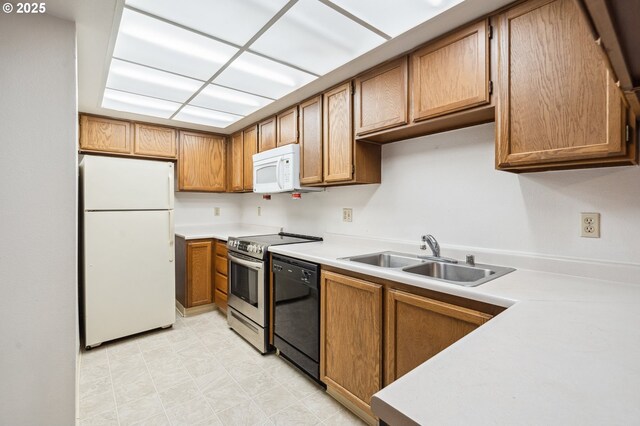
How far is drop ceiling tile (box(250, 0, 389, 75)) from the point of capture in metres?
1.62

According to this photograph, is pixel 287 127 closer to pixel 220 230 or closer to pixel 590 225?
pixel 220 230

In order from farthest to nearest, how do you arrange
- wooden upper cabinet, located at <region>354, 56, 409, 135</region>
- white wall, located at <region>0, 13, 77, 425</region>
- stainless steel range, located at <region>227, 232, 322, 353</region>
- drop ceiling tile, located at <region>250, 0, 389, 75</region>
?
stainless steel range, located at <region>227, 232, 322, 353</region> → wooden upper cabinet, located at <region>354, 56, 409, 135</region> → drop ceiling tile, located at <region>250, 0, 389, 75</region> → white wall, located at <region>0, 13, 77, 425</region>

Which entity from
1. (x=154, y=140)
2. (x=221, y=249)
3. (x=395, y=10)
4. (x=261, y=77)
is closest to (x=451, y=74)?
(x=395, y=10)

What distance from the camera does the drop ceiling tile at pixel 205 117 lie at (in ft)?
Answer: 10.4

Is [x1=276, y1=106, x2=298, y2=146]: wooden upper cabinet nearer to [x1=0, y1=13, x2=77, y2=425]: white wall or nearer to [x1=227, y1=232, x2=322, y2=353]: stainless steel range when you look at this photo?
[x1=227, y1=232, x2=322, y2=353]: stainless steel range

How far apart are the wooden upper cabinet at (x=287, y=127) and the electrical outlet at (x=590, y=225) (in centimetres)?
216

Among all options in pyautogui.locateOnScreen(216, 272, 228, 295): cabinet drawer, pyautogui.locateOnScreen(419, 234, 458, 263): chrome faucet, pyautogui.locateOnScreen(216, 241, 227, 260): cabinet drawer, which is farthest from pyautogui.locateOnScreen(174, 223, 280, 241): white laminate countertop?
pyautogui.locateOnScreen(419, 234, 458, 263): chrome faucet

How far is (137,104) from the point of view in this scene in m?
2.96

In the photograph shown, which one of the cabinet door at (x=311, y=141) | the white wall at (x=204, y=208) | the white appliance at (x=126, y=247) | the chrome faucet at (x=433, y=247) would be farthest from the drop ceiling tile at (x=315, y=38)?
the white wall at (x=204, y=208)

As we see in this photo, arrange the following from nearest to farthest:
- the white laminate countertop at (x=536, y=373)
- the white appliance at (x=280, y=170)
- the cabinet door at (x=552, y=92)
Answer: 1. the white laminate countertop at (x=536, y=373)
2. the cabinet door at (x=552, y=92)
3. the white appliance at (x=280, y=170)

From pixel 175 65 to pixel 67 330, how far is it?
5.80ft

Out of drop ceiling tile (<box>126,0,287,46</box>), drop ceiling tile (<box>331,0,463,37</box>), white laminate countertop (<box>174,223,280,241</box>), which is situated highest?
drop ceiling tile (<box>126,0,287,46</box>)

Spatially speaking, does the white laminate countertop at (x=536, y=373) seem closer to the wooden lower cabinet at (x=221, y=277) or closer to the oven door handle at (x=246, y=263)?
the oven door handle at (x=246, y=263)

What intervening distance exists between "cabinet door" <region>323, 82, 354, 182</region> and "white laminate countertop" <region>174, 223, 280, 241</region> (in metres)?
1.46
